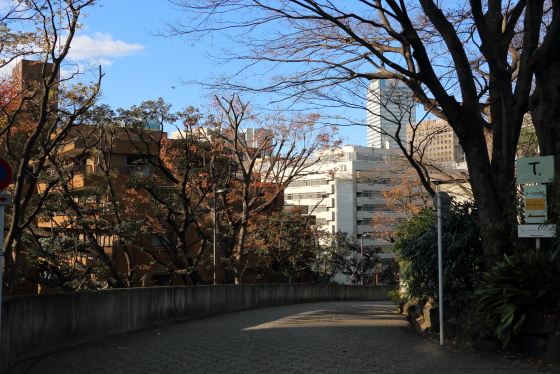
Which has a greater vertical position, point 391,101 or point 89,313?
point 391,101

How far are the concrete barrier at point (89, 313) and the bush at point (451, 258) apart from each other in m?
5.66

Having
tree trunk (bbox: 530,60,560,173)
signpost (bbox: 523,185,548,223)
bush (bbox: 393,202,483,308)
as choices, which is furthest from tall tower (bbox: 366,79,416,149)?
signpost (bbox: 523,185,548,223)

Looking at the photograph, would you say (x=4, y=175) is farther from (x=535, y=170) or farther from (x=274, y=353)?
(x=535, y=170)

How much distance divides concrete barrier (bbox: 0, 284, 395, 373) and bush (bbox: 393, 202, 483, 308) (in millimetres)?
5660

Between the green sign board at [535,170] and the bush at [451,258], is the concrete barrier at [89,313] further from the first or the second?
the green sign board at [535,170]

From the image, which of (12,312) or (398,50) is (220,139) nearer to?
(398,50)

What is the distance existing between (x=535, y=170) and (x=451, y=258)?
2.59 m

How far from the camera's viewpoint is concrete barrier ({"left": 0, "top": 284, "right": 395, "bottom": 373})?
288 inches

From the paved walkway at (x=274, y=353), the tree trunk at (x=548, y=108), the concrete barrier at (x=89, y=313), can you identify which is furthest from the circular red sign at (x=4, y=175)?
the tree trunk at (x=548, y=108)

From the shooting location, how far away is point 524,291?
8070 mm

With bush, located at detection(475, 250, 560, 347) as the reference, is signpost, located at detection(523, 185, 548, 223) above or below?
above

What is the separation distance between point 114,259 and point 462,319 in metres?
26.5

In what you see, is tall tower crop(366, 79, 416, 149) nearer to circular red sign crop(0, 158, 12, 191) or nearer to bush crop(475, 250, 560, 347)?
bush crop(475, 250, 560, 347)

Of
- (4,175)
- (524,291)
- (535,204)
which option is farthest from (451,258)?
(4,175)
